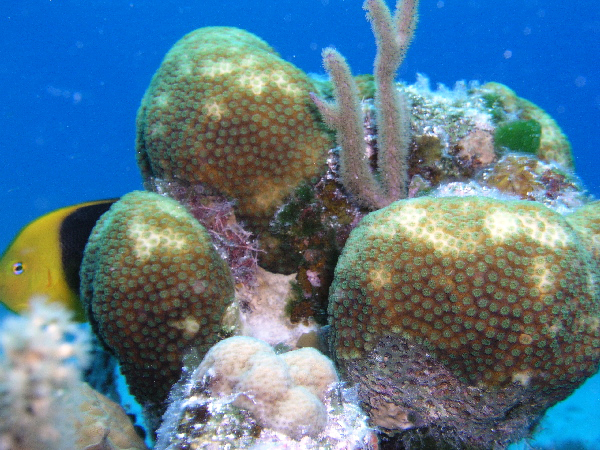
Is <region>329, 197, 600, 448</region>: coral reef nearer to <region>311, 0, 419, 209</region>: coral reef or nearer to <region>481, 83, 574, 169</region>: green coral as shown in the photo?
<region>311, 0, 419, 209</region>: coral reef

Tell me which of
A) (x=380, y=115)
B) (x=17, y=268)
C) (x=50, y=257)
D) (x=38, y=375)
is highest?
(x=380, y=115)

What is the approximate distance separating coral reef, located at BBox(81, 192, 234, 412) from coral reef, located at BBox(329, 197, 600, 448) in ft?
3.81

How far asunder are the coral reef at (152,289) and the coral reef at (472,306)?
1.16 m

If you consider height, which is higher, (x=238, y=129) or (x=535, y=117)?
(x=535, y=117)

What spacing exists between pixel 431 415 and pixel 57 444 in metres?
2.77

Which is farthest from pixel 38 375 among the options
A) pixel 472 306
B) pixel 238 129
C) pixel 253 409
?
pixel 238 129

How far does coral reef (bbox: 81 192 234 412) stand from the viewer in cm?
300

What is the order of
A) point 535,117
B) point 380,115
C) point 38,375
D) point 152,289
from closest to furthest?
point 38,375
point 152,289
point 380,115
point 535,117

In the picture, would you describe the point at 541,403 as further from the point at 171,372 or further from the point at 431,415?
the point at 171,372

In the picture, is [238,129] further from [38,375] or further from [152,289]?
[38,375]

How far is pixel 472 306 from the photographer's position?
8.49 ft

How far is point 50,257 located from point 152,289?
1.15 m

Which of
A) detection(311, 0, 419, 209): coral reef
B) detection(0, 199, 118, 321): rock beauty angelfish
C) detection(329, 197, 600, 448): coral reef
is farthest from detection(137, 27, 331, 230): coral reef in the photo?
detection(329, 197, 600, 448): coral reef

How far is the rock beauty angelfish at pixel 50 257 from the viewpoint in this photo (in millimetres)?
3209
